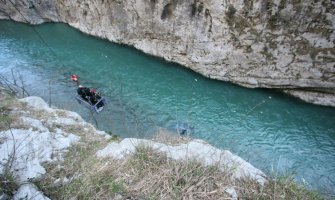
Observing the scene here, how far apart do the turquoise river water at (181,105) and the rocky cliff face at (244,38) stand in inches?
28.6

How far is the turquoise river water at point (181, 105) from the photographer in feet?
36.3

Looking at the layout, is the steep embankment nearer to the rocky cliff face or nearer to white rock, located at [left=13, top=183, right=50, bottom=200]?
white rock, located at [left=13, top=183, right=50, bottom=200]

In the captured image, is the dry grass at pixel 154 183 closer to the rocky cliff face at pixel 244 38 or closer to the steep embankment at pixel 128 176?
the steep embankment at pixel 128 176

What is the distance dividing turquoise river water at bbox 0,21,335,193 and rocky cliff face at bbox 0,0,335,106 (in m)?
0.73

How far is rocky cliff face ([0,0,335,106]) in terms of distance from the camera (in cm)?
1280

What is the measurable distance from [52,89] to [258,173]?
12324 millimetres

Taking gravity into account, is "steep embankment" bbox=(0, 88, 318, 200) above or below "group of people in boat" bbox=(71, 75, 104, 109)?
above

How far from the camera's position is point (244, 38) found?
14305 millimetres

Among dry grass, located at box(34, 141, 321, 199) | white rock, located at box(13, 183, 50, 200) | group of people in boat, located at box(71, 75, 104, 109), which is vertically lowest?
group of people in boat, located at box(71, 75, 104, 109)

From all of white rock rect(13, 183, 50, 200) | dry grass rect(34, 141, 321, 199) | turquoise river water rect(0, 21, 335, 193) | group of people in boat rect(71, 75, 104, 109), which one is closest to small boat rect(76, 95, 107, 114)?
group of people in boat rect(71, 75, 104, 109)

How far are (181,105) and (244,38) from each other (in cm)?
454

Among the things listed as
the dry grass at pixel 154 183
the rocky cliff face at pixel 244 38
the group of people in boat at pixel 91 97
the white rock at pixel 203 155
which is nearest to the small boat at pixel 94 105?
the group of people in boat at pixel 91 97

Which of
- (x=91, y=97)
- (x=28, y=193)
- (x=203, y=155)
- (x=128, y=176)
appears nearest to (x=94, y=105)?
(x=91, y=97)

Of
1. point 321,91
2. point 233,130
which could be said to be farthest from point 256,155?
point 321,91
